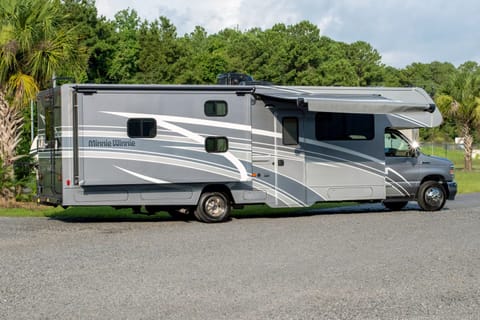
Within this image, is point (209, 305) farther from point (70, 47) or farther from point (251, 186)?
point (70, 47)

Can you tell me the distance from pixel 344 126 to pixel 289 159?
170 centimetres

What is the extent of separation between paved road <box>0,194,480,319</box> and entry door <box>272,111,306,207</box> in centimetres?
118

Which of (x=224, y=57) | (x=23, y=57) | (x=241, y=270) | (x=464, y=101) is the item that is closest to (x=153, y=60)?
(x=224, y=57)

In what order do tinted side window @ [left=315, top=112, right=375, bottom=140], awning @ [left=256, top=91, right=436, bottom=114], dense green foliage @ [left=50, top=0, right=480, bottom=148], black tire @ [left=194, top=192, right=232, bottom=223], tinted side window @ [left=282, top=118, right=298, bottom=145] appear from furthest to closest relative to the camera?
dense green foliage @ [left=50, top=0, right=480, bottom=148]
tinted side window @ [left=315, top=112, right=375, bottom=140]
tinted side window @ [left=282, top=118, right=298, bottom=145]
black tire @ [left=194, top=192, right=232, bottom=223]
awning @ [left=256, top=91, right=436, bottom=114]

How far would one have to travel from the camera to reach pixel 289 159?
17.0 m

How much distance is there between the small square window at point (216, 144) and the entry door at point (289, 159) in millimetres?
1204

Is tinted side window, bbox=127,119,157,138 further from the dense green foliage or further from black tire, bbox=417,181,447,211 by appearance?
the dense green foliage

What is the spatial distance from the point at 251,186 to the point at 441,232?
14.2 ft

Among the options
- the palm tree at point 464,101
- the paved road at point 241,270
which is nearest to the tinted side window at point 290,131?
the paved road at point 241,270

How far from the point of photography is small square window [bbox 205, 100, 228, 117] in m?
16.2

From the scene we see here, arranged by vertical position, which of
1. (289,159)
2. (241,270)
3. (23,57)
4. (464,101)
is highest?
(464,101)

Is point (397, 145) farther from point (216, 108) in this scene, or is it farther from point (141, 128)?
point (141, 128)

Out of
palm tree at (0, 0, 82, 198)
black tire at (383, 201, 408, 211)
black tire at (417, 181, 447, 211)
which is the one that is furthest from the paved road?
palm tree at (0, 0, 82, 198)

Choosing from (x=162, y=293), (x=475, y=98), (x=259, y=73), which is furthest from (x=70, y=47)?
(x=259, y=73)
